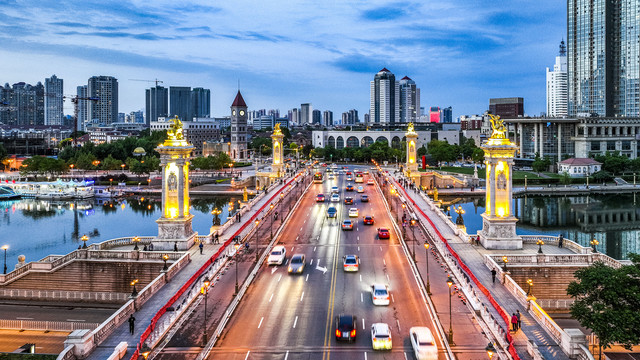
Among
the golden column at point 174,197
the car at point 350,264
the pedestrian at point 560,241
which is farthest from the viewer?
the pedestrian at point 560,241

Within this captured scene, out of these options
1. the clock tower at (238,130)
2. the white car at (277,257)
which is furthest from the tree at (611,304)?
the clock tower at (238,130)

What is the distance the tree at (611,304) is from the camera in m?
23.2

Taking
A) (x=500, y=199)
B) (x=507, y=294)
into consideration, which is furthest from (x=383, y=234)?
(x=507, y=294)

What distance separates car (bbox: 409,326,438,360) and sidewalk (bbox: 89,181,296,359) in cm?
1269

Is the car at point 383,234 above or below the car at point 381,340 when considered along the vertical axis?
above

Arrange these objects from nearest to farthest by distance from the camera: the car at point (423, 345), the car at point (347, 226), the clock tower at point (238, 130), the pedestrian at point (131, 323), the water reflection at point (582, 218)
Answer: the car at point (423, 345)
the pedestrian at point (131, 323)
the car at point (347, 226)
the water reflection at point (582, 218)
the clock tower at point (238, 130)

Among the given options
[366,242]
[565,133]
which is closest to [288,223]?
[366,242]

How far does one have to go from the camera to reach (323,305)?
30422 mm

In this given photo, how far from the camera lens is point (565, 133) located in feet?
489

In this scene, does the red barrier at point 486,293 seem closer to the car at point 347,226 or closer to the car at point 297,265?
the car at point 347,226

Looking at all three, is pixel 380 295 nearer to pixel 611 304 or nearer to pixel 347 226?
pixel 611 304

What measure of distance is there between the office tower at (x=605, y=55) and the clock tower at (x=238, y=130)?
11002 cm

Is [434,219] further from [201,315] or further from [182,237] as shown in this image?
[201,315]

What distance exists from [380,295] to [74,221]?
6635 centimetres
